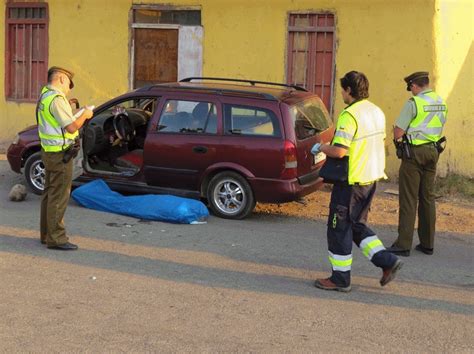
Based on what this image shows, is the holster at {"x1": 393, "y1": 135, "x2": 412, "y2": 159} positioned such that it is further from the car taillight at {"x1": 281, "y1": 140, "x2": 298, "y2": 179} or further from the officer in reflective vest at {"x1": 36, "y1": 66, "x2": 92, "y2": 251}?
the officer in reflective vest at {"x1": 36, "y1": 66, "x2": 92, "y2": 251}

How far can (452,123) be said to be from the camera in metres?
11.3

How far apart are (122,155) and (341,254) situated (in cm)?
456

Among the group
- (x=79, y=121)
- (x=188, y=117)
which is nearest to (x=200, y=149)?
(x=188, y=117)

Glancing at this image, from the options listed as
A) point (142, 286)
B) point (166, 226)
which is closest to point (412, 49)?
point (166, 226)

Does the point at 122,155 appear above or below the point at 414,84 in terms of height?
below

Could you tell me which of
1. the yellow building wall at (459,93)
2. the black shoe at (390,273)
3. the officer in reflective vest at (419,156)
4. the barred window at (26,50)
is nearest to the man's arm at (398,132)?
the officer in reflective vest at (419,156)

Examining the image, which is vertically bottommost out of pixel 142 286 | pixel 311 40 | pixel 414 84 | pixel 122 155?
pixel 142 286

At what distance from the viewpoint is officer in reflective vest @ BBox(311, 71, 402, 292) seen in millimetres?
5957

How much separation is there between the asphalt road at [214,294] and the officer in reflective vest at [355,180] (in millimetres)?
259

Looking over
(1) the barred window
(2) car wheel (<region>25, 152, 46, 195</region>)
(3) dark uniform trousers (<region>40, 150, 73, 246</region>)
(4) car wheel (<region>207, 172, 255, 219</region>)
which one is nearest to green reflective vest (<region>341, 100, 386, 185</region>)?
(4) car wheel (<region>207, 172, 255, 219</region>)

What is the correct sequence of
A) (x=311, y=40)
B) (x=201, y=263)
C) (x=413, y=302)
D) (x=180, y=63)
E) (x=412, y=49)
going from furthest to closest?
1. (x=180, y=63)
2. (x=311, y=40)
3. (x=412, y=49)
4. (x=201, y=263)
5. (x=413, y=302)

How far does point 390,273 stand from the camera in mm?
6098

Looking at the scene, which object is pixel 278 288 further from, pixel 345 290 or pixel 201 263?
pixel 201 263

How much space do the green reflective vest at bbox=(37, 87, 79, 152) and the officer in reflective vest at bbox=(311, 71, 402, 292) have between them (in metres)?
2.59
